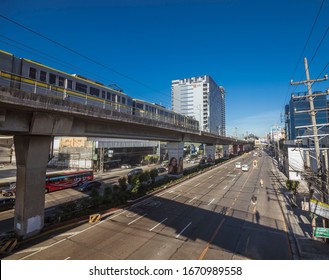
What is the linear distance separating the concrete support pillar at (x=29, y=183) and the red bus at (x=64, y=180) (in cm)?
1741

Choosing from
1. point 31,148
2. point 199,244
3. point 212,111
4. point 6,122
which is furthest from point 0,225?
point 212,111

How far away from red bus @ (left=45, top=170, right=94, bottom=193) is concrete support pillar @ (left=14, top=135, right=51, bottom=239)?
17407mm

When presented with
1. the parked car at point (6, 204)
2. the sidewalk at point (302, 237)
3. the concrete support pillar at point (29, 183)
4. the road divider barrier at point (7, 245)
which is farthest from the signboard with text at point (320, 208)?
the parked car at point (6, 204)

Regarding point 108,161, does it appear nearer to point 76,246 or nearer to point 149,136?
point 149,136

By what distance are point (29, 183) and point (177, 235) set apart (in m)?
12.0

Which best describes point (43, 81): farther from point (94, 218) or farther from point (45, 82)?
point (94, 218)

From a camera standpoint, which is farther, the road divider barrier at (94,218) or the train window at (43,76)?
the train window at (43,76)

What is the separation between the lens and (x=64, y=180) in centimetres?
3375

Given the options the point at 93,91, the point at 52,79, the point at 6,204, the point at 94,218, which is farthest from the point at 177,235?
the point at 6,204

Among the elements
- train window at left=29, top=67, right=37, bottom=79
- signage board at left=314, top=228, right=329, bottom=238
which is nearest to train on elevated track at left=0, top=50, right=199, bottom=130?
train window at left=29, top=67, right=37, bottom=79

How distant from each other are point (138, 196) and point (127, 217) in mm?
6925

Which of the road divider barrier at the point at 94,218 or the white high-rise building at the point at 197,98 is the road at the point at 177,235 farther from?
the white high-rise building at the point at 197,98

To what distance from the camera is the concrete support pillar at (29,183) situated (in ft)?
49.3

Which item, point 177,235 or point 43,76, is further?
point 43,76
